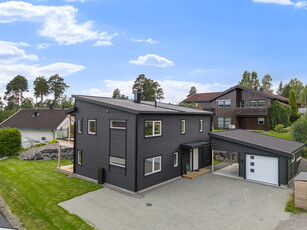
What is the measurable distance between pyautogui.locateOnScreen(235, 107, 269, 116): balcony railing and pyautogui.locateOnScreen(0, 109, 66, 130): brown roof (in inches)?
1012

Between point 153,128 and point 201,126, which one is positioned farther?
point 201,126

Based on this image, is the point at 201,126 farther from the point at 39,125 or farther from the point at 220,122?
the point at 39,125

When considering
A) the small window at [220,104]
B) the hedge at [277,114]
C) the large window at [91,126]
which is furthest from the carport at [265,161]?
the small window at [220,104]

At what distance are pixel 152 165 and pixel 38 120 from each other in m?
23.0

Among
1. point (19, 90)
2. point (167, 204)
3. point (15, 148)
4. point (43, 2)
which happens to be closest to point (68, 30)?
point (43, 2)

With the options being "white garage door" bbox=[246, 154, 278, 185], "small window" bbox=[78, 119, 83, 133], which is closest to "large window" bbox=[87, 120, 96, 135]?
"small window" bbox=[78, 119, 83, 133]

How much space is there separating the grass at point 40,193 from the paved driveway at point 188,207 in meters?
0.60

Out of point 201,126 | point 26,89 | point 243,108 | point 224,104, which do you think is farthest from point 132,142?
point 26,89

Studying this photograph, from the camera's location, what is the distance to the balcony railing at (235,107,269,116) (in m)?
28.6

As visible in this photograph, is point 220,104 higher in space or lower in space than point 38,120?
higher

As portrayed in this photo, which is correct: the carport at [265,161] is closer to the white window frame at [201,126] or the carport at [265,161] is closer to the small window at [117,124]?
the white window frame at [201,126]

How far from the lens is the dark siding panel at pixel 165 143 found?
37.0ft

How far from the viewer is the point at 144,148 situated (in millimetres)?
11461

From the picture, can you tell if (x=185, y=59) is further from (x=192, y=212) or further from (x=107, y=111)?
(x=192, y=212)
